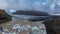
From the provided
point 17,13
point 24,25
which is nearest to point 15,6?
point 17,13

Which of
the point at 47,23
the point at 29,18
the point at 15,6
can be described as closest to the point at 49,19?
the point at 47,23

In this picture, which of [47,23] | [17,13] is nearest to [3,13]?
[17,13]

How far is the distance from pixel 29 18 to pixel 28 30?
12 centimetres

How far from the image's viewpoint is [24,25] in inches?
31.0

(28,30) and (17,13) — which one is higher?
(17,13)

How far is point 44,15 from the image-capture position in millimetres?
880

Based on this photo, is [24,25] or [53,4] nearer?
[24,25]

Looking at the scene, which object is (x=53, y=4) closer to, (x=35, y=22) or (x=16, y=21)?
(x=35, y=22)

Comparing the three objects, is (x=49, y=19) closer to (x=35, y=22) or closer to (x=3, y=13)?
→ (x=35, y=22)

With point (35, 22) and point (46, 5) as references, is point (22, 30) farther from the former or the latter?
point (46, 5)

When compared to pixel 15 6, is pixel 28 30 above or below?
below

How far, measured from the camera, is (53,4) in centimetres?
90

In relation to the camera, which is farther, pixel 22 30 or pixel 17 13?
pixel 17 13

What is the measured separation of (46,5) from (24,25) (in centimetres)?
25
